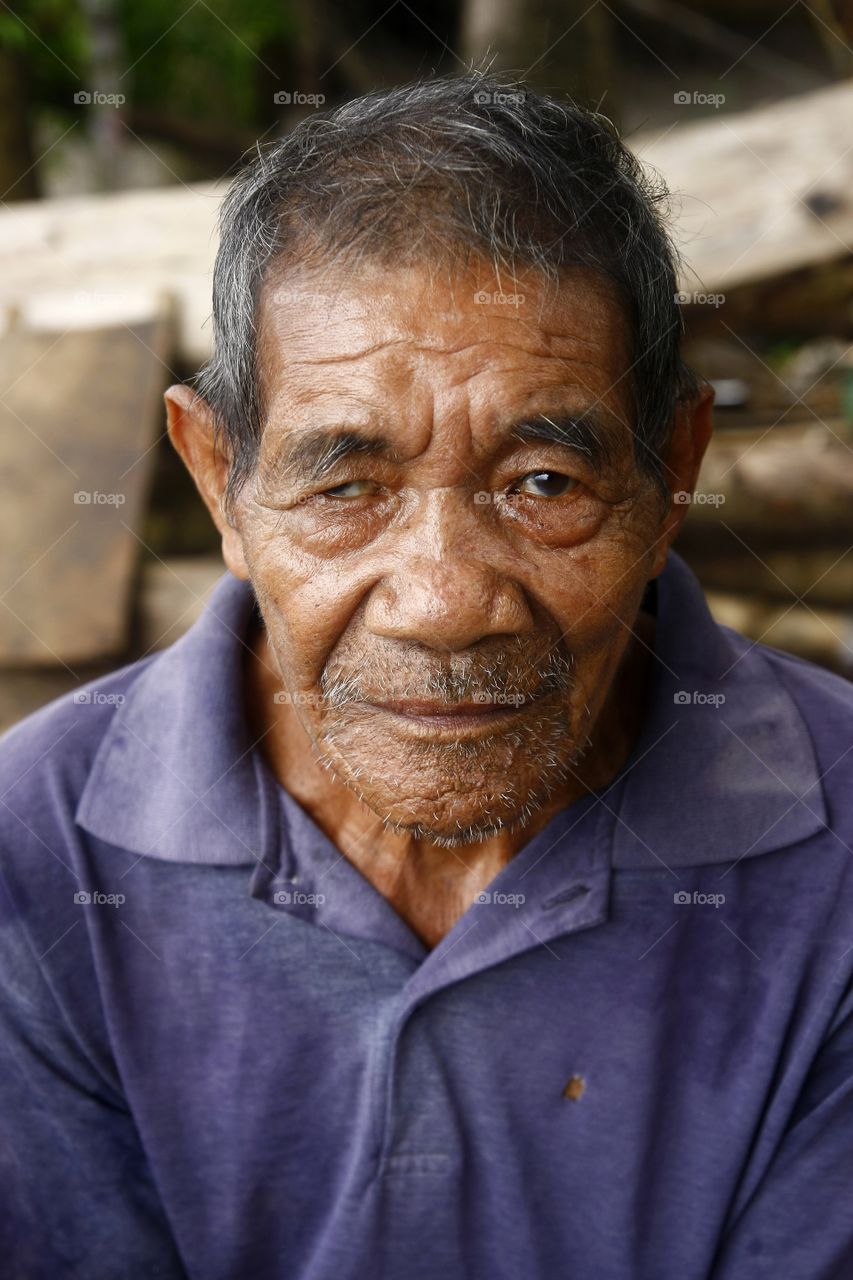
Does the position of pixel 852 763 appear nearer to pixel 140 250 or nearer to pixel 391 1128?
pixel 391 1128

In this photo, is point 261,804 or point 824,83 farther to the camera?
point 824,83

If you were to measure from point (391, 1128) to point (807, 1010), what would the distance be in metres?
0.62

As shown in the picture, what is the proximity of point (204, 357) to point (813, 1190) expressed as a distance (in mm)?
2744

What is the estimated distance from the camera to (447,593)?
4.27 ft

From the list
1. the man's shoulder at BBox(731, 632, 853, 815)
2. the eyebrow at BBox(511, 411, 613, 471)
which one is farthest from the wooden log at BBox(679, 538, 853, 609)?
the eyebrow at BBox(511, 411, 613, 471)

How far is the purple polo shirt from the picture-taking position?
5.19 ft

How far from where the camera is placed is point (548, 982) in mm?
1603

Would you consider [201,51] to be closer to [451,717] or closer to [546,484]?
[546,484]

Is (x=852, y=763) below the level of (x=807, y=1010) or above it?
above

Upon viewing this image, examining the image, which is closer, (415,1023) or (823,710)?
(415,1023)

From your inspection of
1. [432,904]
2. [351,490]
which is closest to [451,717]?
[351,490]

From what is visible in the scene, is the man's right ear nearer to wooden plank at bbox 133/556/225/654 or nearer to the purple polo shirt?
the purple polo shirt

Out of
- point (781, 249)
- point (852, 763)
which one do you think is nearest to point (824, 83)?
point (781, 249)

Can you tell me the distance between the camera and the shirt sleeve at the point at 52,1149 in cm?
158
